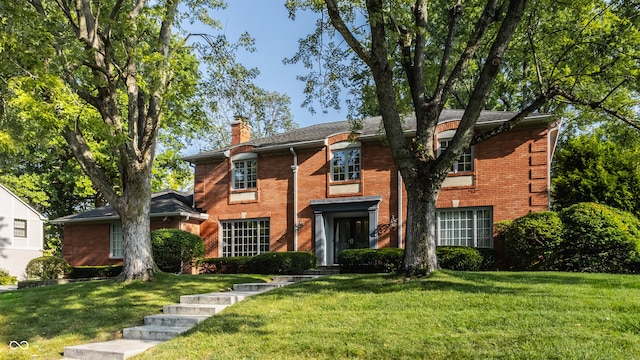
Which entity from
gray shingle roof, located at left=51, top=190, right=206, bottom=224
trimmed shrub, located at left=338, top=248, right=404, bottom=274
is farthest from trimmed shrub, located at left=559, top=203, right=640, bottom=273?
gray shingle roof, located at left=51, top=190, right=206, bottom=224

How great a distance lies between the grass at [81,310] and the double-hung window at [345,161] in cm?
645

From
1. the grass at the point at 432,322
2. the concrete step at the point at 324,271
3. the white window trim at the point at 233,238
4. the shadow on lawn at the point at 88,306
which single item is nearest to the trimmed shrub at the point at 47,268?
the white window trim at the point at 233,238

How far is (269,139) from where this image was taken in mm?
21703

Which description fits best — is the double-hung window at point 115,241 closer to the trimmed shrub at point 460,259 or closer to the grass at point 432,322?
the grass at point 432,322

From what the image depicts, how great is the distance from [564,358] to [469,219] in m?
11.2

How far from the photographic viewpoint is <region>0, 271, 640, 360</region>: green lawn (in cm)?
646

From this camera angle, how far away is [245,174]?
20562 millimetres

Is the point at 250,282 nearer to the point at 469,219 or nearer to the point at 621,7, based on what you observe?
the point at 469,219

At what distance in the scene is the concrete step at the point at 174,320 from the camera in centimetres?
940

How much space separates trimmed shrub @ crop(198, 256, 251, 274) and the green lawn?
698 cm

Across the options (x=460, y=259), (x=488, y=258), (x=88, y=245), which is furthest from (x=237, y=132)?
(x=488, y=258)

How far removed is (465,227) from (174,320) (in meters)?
10.7

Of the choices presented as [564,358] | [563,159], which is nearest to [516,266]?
[563,159]

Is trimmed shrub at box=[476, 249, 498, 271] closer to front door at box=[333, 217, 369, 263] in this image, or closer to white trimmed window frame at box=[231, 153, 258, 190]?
front door at box=[333, 217, 369, 263]
